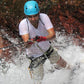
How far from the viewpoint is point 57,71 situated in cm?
464

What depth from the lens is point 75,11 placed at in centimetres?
523

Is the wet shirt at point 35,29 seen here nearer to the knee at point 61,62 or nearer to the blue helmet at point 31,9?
the blue helmet at point 31,9

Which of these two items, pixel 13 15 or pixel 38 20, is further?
pixel 13 15

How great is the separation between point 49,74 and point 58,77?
0.31m

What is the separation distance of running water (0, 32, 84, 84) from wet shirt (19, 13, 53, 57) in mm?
1563

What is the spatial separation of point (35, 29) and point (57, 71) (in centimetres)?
210

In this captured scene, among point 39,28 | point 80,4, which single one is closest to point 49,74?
point 39,28

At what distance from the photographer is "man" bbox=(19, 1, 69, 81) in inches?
115

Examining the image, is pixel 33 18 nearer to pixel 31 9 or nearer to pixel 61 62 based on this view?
pixel 31 9

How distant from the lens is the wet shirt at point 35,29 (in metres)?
2.95

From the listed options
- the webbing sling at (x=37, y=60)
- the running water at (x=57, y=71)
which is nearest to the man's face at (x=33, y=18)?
the webbing sling at (x=37, y=60)

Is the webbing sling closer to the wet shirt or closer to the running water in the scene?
the wet shirt

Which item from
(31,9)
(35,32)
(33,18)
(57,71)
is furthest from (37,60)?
(57,71)

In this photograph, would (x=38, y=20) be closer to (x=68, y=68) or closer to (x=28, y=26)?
(x=28, y=26)
